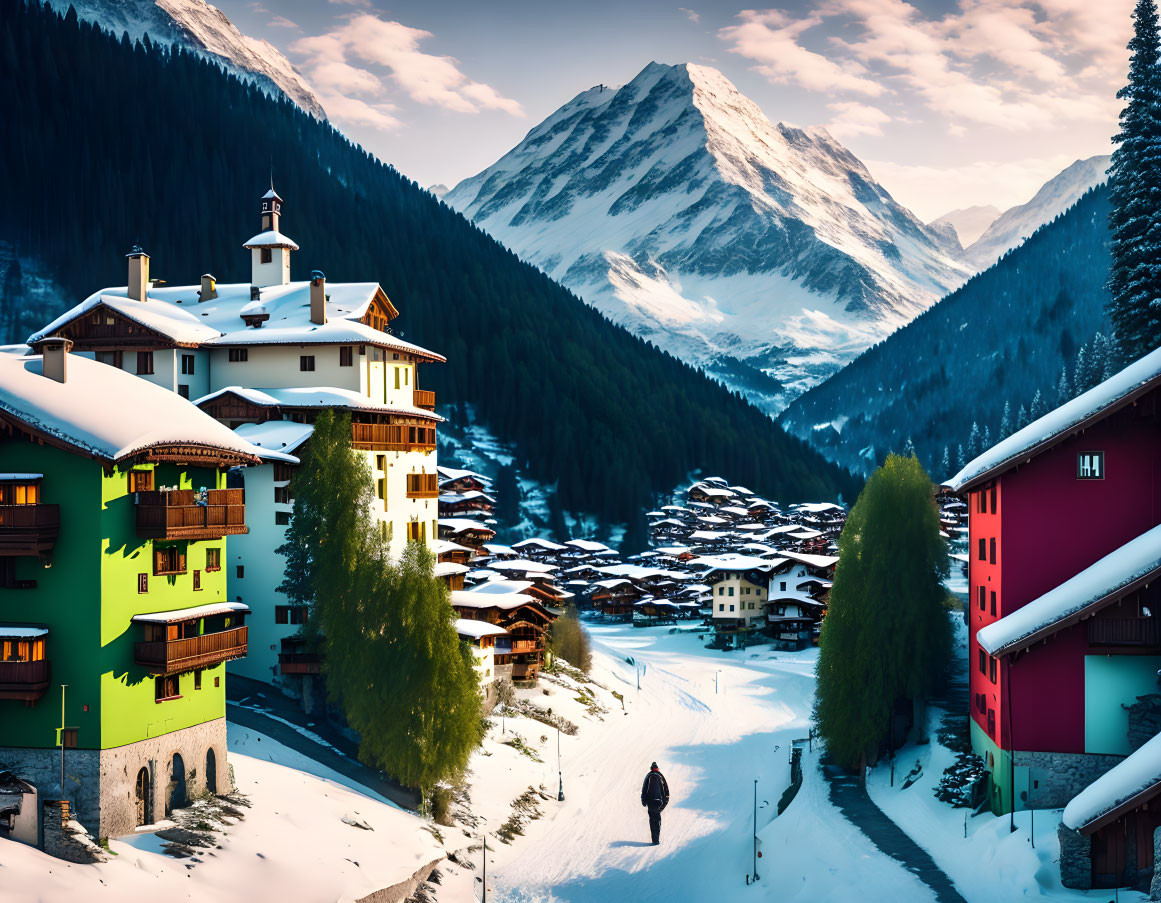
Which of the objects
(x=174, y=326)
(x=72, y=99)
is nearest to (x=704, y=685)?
(x=174, y=326)

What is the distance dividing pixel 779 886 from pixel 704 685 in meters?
52.2

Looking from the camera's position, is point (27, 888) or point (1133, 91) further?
point (1133, 91)

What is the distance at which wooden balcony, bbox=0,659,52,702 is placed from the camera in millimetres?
36094

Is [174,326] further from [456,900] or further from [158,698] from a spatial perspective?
[456,900]

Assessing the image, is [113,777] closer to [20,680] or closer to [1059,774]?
[20,680]

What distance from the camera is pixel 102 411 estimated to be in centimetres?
3884

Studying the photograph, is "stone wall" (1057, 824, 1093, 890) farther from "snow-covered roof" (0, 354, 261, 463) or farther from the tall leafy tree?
"snow-covered roof" (0, 354, 261, 463)

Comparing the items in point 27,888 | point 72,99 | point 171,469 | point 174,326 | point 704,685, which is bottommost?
point 704,685

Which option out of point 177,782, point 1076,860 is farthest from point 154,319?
point 1076,860

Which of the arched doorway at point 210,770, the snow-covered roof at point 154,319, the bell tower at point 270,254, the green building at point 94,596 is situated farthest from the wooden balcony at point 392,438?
the green building at point 94,596

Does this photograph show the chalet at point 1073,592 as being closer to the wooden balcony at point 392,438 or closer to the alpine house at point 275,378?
the alpine house at point 275,378

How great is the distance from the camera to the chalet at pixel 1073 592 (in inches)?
1571

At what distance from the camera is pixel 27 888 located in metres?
29.8

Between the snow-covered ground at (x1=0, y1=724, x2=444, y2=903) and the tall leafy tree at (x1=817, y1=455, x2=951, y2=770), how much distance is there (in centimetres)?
1976
